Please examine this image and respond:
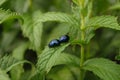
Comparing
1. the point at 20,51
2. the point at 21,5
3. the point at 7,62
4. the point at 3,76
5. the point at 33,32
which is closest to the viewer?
the point at 3,76

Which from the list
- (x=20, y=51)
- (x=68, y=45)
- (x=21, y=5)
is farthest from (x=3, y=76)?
(x=21, y=5)

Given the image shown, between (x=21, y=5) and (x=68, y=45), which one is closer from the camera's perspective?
(x=68, y=45)

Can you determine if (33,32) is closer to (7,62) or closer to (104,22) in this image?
(7,62)

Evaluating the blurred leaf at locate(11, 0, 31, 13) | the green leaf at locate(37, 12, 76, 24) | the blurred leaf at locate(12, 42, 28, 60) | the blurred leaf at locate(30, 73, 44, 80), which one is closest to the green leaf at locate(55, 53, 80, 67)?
the blurred leaf at locate(30, 73, 44, 80)

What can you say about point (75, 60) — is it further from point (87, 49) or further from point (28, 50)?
point (28, 50)

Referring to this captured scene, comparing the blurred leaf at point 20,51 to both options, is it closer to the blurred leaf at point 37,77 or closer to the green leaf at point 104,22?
the blurred leaf at point 37,77

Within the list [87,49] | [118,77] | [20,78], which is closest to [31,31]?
[20,78]

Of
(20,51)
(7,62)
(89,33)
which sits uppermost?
(89,33)

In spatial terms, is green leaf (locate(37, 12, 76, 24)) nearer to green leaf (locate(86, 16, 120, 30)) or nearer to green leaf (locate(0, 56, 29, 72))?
green leaf (locate(86, 16, 120, 30))
